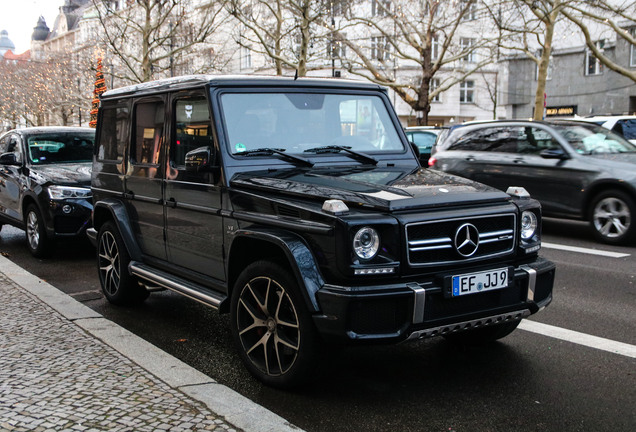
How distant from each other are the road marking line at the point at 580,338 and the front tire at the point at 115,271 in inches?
137

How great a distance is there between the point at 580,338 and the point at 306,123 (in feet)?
8.80

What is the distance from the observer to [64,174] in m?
9.55

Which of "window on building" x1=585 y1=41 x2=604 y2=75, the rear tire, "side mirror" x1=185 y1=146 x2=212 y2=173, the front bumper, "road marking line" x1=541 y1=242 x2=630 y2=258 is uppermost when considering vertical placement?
"window on building" x1=585 y1=41 x2=604 y2=75

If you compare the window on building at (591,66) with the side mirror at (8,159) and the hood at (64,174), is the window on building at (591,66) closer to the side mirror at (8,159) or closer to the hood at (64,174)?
the hood at (64,174)

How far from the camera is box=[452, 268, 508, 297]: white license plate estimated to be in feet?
13.1

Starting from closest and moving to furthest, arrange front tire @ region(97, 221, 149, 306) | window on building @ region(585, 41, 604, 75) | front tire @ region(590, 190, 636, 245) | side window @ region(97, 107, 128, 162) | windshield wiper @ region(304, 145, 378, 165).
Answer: windshield wiper @ region(304, 145, 378, 165) → front tire @ region(97, 221, 149, 306) → side window @ region(97, 107, 128, 162) → front tire @ region(590, 190, 636, 245) → window on building @ region(585, 41, 604, 75)

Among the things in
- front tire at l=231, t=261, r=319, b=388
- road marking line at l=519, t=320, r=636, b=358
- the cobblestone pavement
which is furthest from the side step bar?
road marking line at l=519, t=320, r=636, b=358

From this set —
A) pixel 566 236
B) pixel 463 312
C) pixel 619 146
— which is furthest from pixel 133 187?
pixel 619 146

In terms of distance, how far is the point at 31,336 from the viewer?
521 cm

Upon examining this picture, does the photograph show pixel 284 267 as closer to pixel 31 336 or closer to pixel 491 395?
pixel 491 395

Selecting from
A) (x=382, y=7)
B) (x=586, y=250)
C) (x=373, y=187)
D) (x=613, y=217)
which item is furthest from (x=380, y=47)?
(x=373, y=187)

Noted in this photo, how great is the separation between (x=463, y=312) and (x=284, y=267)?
1083 mm

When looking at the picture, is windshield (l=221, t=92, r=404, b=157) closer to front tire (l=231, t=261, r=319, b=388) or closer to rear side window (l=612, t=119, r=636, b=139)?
front tire (l=231, t=261, r=319, b=388)

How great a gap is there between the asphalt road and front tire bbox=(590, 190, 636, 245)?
3.30 m
